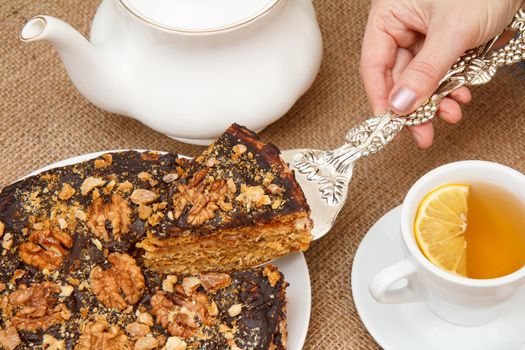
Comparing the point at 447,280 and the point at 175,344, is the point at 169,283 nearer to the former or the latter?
the point at 175,344

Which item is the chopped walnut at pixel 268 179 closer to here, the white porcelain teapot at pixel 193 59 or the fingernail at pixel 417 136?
the white porcelain teapot at pixel 193 59

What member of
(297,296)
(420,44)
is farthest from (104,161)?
(420,44)

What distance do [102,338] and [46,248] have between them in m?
0.23

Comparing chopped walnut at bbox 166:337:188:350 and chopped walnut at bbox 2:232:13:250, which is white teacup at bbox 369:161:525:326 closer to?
chopped walnut at bbox 166:337:188:350

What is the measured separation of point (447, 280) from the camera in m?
1.29

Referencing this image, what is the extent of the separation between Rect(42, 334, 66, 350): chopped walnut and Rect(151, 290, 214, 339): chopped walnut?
0.18m

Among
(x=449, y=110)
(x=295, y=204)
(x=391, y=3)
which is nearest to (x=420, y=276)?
(x=295, y=204)

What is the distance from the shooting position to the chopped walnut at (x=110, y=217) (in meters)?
1.45

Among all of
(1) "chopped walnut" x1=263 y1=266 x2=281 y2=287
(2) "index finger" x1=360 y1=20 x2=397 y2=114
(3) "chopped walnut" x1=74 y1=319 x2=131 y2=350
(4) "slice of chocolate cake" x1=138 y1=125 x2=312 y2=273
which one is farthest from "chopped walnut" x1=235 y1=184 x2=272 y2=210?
(2) "index finger" x1=360 y1=20 x2=397 y2=114

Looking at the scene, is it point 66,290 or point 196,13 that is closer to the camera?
point 66,290

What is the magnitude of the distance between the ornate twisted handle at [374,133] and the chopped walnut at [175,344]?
48cm

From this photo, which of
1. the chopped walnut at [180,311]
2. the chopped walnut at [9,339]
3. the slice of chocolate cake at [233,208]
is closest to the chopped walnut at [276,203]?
the slice of chocolate cake at [233,208]

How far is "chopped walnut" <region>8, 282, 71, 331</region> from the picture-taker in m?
1.36

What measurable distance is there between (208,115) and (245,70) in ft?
0.45
